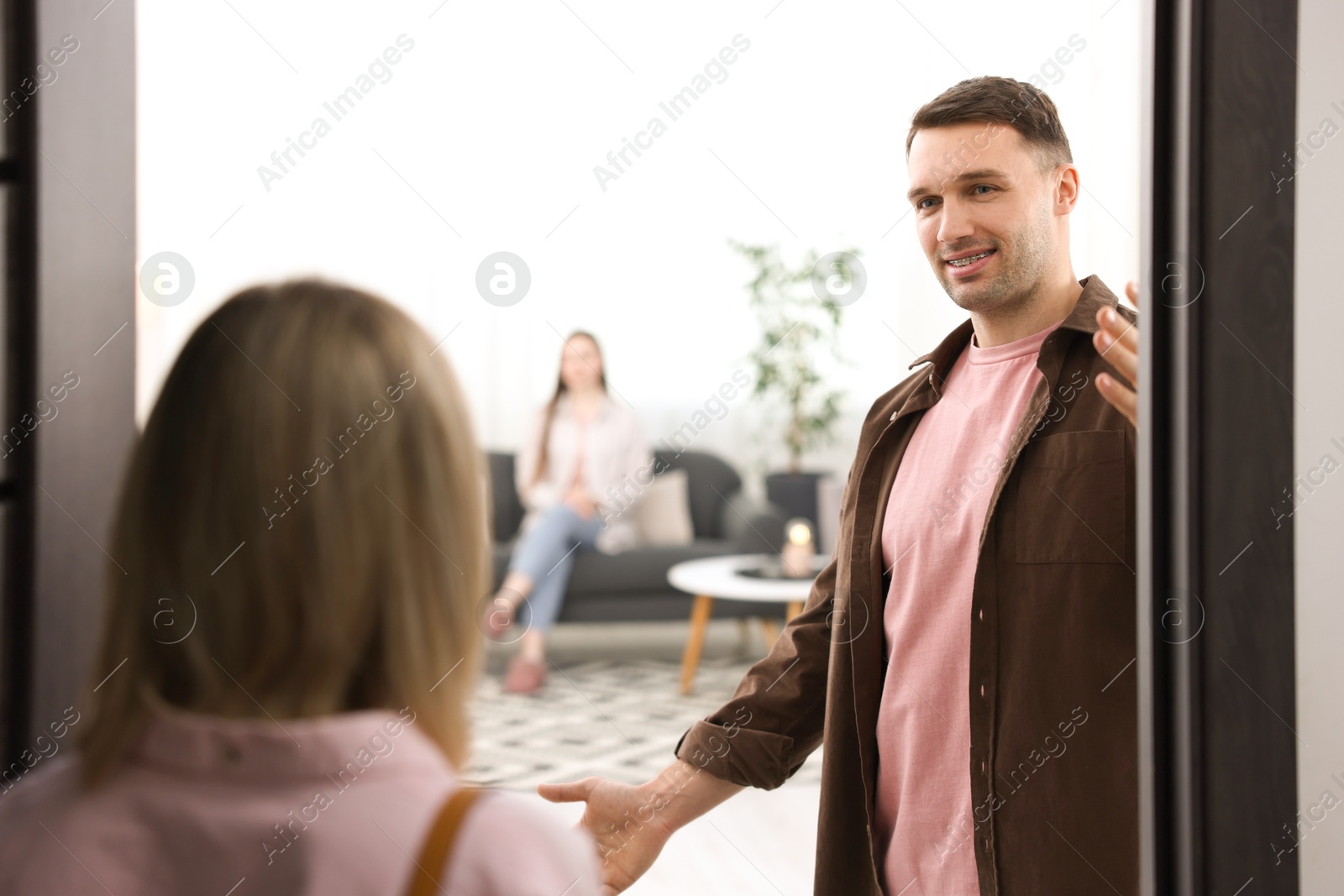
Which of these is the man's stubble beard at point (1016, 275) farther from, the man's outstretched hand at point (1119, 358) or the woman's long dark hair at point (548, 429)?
the woman's long dark hair at point (548, 429)

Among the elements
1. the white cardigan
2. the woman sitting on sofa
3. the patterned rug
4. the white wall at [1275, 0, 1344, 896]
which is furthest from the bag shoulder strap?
the white cardigan

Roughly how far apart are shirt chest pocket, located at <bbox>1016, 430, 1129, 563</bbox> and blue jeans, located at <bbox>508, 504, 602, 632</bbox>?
115 inches

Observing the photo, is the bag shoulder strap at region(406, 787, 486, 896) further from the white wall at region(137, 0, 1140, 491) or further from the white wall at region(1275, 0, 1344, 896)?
the white wall at region(137, 0, 1140, 491)

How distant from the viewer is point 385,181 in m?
4.42

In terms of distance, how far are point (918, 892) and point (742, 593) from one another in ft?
7.60

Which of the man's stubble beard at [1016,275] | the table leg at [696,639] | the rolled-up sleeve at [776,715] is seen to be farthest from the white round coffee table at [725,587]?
the man's stubble beard at [1016,275]

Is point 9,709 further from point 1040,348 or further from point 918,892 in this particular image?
point 1040,348

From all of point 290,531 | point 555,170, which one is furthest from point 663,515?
point 290,531

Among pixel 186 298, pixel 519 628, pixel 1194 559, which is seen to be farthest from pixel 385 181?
pixel 1194 559

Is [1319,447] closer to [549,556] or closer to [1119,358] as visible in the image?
[1119,358]

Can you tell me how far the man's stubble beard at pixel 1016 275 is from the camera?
3.50 ft

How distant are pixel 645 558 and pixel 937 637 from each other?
2936mm

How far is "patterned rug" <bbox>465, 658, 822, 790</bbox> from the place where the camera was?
270 centimetres

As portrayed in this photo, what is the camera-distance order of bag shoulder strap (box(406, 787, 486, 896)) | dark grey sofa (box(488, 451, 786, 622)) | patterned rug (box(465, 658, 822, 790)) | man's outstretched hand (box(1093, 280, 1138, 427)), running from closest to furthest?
bag shoulder strap (box(406, 787, 486, 896)), man's outstretched hand (box(1093, 280, 1138, 427)), patterned rug (box(465, 658, 822, 790)), dark grey sofa (box(488, 451, 786, 622))
